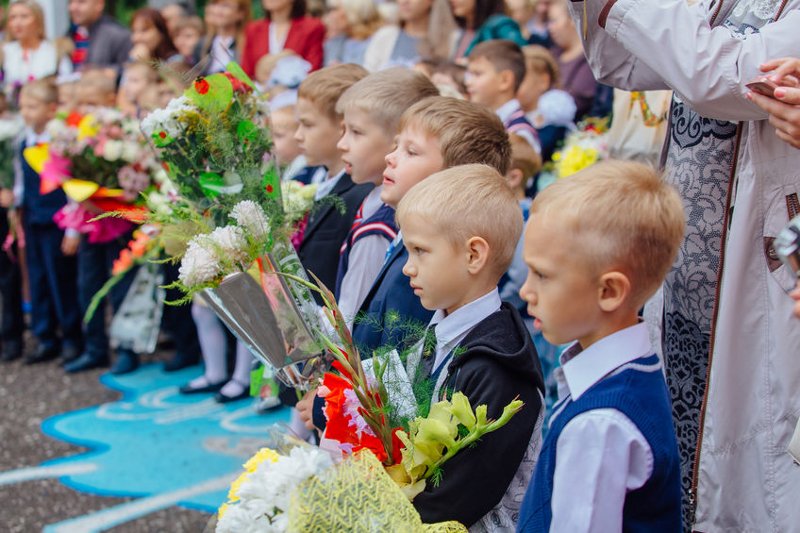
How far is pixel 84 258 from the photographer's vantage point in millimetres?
6508

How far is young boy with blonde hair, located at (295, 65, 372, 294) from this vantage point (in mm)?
3615

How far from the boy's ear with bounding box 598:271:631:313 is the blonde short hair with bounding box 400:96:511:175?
1.18 m

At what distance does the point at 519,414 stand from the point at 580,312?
1.57ft

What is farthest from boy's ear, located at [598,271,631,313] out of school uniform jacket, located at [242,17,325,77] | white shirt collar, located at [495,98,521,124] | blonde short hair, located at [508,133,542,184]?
school uniform jacket, located at [242,17,325,77]

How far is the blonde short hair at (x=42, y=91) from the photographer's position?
682 cm

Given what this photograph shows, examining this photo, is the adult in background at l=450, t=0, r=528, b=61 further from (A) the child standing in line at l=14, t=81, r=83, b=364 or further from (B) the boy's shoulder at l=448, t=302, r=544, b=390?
(B) the boy's shoulder at l=448, t=302, r=544, b=390

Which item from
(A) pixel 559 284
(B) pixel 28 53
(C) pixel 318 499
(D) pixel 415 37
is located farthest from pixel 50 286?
(A) pixel 559 284

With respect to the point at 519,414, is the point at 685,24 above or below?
above

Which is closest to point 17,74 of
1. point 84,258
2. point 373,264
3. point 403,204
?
point 84,258

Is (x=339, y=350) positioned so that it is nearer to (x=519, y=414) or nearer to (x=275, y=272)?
(x=519, y=414)

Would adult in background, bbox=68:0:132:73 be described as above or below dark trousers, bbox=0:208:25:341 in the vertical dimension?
above

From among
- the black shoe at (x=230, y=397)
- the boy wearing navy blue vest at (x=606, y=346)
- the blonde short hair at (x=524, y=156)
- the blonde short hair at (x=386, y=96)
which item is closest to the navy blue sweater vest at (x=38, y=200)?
the black shoe at (x=230, y=397)

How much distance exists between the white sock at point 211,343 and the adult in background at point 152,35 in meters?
2.88

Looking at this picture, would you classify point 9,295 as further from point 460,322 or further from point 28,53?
point 460,322
